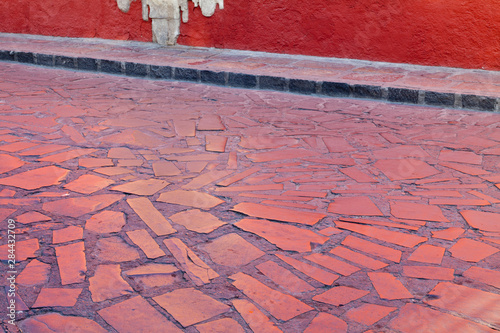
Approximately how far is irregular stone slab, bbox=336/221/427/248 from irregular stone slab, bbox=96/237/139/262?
3.07 ft

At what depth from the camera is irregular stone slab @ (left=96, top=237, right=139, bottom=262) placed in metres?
2.25

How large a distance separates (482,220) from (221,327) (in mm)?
1467

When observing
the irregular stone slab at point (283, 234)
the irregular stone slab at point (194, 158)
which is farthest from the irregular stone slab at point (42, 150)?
the irregular stone slab at point (283, 234)

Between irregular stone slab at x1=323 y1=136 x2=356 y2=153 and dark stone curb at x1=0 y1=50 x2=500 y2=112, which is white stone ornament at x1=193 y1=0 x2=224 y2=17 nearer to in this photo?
dark stone curb at x1=0 y1=50 x2=500 y2=112

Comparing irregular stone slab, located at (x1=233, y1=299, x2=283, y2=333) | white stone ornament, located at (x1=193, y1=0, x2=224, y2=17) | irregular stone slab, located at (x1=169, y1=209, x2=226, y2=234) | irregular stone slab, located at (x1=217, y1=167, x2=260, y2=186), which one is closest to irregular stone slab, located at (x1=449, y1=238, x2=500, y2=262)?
irregular stone slab, located at (x1=233, y1=299, x2=283, y2=333)

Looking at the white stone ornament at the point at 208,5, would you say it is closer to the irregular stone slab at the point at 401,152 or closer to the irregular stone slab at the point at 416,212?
the irregular stone slab at the point at 401,152

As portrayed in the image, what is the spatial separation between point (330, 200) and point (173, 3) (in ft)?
17.2

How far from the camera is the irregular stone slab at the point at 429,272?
2.14 metres

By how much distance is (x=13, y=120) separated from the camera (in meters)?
4.30

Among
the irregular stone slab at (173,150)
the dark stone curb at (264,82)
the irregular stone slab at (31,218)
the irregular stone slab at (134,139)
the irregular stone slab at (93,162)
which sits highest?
the dark stone curb at (264,82)

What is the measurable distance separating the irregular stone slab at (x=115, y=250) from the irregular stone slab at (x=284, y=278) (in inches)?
20.6

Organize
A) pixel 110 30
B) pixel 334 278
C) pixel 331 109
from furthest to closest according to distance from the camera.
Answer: pixel 110 30 → pixel 331 109 → pixel 334 278

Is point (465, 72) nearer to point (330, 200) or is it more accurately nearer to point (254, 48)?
point (254, 48)

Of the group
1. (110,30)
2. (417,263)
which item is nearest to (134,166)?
(417,263)
